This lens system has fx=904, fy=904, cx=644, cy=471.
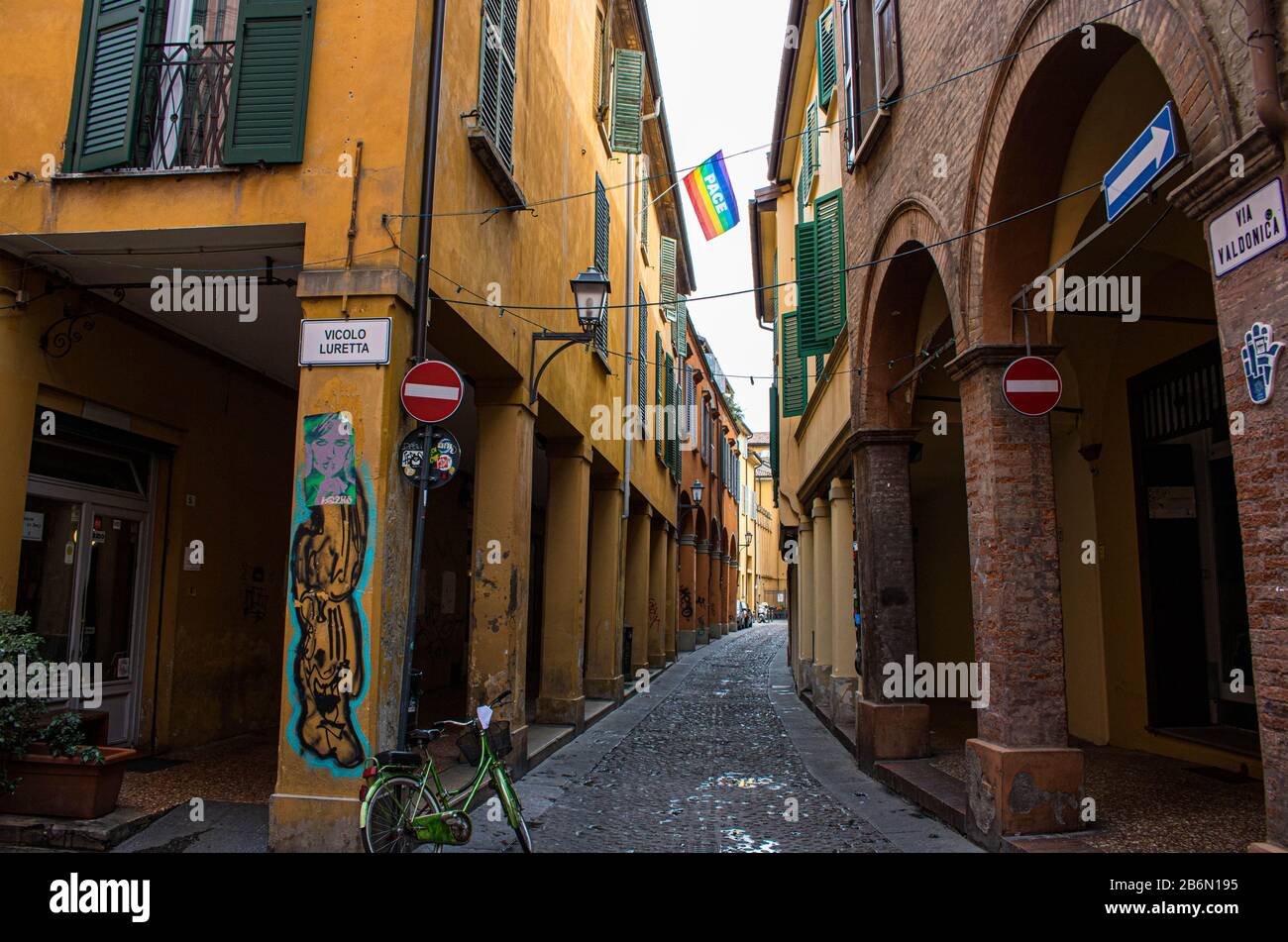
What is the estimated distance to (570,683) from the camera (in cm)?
1188

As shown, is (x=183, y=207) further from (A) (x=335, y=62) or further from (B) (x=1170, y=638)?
(B) (x=1170, y=638)

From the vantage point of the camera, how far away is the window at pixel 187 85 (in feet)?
21.0

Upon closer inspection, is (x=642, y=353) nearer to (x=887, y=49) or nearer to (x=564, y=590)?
(x=564, y=590)

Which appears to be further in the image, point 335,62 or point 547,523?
point 547,523

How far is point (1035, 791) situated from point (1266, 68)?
14.7 feet

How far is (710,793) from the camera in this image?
852cm

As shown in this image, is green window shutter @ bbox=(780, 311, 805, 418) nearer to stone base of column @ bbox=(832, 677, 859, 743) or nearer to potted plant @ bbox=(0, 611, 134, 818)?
stone base of column @ bbox=(832, 677, 859, 743)

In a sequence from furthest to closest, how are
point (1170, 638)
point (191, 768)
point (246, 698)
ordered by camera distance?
point (246, 698), point (1170, 638), point (191, 768)

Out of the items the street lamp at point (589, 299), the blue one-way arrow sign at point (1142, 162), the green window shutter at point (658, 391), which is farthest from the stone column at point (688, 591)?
the blue one-way arrow sign at point (1142, 162)

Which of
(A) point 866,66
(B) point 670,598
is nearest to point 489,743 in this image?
(A) point 866,66

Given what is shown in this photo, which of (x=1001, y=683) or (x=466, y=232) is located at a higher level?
(x=466, y=232)

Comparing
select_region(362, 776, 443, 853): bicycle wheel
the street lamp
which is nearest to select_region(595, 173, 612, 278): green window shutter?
the street lamp

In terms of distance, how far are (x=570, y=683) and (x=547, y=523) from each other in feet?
7.16

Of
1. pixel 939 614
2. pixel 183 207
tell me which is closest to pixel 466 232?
pixel 183 207
